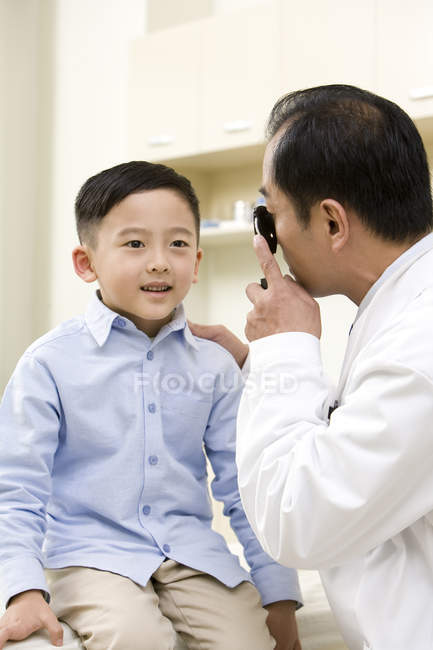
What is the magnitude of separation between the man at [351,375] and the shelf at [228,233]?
2.40 m

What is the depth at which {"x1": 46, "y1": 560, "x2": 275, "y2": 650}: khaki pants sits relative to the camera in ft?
3.58

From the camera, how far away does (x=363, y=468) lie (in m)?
0.88

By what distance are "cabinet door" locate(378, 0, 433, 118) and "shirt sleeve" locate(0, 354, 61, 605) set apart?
2.16 meters

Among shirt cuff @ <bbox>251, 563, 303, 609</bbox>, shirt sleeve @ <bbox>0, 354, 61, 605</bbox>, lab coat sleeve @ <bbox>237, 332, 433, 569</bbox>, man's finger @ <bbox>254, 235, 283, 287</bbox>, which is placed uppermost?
man's finger @ <bbox>254, 235, 283, 287</bbox>

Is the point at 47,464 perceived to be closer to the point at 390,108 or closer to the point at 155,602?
the point at 155,602

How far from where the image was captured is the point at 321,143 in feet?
3.42

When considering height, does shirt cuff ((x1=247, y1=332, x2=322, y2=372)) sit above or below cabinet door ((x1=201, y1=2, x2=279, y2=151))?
below

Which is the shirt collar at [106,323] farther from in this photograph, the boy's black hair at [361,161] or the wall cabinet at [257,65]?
the wall cabinet at [257,65]

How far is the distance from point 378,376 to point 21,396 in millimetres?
589

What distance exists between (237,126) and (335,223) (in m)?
2.47

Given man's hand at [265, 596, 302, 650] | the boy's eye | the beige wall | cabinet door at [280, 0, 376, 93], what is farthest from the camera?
the beige wall

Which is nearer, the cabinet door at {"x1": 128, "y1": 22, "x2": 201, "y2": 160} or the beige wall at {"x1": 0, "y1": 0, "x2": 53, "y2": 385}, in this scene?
the cabinet door at {"x1": 128, "y1": 22, "x2": 201, "y2": 160}

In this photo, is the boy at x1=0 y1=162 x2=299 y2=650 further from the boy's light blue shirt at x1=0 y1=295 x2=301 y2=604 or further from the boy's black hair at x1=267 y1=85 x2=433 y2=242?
the boy's black hair at x1=267 y1=85 x2=433 y2=242

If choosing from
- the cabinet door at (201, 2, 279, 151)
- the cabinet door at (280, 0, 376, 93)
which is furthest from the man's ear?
the cabinet door at (201, 2, 279, 151)
